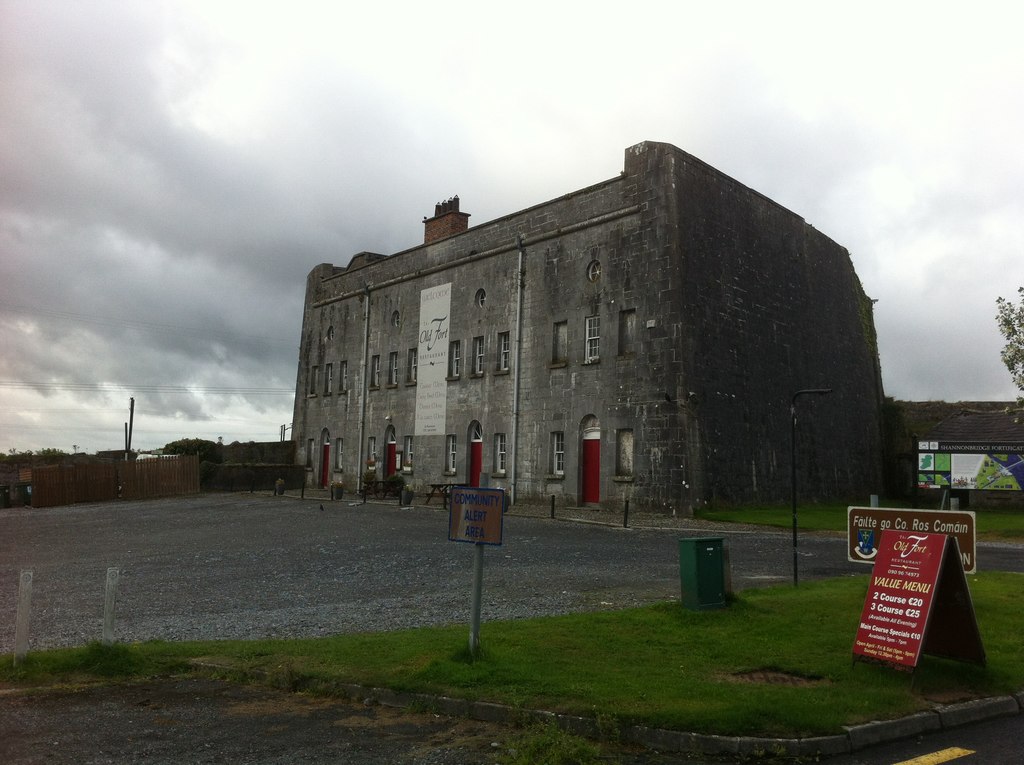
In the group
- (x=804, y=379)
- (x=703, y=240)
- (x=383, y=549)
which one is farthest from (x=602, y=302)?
(x=383, y=549)

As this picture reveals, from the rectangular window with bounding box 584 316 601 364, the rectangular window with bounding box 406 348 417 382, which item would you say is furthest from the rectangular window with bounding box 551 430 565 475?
the rectangular window with bounding box 406 348 417 382

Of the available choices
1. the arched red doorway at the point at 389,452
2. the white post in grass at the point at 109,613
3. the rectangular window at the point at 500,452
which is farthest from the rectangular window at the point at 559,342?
the white post in grass at the point at 109,613

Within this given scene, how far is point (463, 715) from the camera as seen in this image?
695 centimetres

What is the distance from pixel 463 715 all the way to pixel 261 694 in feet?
6.72

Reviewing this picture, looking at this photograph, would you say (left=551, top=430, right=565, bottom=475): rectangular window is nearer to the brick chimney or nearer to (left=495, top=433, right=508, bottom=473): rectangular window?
(left=495, top=433, right=508, bottom=473): rectangular window

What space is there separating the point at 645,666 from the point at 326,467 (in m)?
39.4

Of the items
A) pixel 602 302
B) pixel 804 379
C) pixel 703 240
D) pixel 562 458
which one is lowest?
pixel 562 458

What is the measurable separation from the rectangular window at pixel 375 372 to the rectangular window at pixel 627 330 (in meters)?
16.1

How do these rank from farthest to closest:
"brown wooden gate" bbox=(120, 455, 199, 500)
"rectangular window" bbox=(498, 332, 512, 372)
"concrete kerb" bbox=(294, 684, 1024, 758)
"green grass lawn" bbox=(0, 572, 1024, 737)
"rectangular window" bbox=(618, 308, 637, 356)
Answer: "brown wooden gate" bbox=(120, 455, 199, 500) < "rectangular window" bbox=(498, 332, 512, 372) < "rectangular window" bbox=(618, 308, 637, 356) < "green grass lawn" bbox=(0, 572, 1024, 737) < "concrete kerb" bbox=(294, 684, 1024, 758)

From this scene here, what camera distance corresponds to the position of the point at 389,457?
4084cm

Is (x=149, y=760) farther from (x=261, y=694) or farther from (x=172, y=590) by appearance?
(x=172, y=590)

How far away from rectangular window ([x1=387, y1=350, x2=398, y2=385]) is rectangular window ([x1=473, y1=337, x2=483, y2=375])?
21.5 ft

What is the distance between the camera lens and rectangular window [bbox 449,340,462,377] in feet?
121

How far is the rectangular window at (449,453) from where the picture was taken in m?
36.5
